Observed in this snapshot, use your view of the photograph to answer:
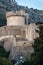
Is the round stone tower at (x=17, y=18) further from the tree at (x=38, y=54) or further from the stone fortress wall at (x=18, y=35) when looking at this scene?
the tree at (x=38, y=54)

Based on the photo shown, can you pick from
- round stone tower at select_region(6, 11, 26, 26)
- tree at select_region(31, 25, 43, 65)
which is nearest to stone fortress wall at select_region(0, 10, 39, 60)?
round stone tower at select_region(6, 11, 26, 26)

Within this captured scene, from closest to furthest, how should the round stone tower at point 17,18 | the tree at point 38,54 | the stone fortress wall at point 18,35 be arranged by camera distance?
the tree at point 38,54 < the stone fortress wall at point 18,35 < the round stone tower at point 17,18

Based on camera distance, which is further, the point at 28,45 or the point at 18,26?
the point at 18,26

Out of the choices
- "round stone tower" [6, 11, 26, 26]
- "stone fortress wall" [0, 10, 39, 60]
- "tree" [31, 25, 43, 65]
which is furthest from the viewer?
"round stone tower" [6, 11, 26, 26]

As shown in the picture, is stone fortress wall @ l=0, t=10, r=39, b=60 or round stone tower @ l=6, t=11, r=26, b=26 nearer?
stone fortress wall @ l=0, t=10, r=39, b=60

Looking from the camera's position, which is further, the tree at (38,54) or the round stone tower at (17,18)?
the round stone tower at (17,18)

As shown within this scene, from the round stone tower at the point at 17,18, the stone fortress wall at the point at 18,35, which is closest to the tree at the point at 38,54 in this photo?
the stone fortress wall at the point at 18,35

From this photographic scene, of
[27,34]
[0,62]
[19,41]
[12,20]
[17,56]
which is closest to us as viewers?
[0,62]

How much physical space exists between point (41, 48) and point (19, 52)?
16.6 feet

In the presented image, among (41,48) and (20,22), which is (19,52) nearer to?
(41,48)

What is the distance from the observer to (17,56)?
79.6ft

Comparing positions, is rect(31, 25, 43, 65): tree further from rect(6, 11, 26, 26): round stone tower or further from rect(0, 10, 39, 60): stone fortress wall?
rect(6, 11, 26, 26): round stone tower

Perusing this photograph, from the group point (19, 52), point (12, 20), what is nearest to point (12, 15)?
point (12, 20)

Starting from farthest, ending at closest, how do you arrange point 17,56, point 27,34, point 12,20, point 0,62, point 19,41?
1. point 12,20
2. point 27,34
3. point 19,41
4. point 17,56
5. point 0,62
